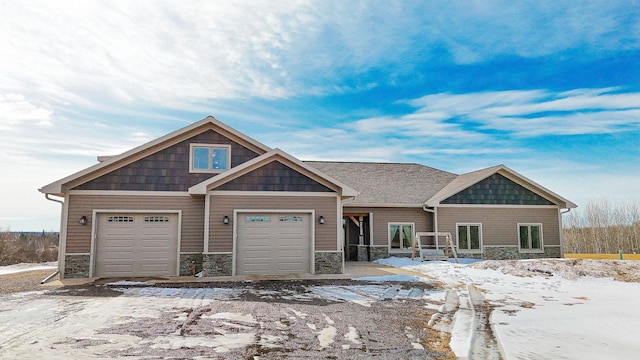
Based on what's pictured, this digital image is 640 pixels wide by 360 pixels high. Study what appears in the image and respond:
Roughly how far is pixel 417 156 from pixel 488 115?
25.8ft

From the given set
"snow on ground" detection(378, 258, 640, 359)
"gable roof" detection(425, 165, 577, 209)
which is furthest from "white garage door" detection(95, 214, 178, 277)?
"gable roof" detection(425, 165, 577, 209)

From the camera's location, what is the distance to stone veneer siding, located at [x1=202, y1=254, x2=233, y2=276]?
41.6 feet

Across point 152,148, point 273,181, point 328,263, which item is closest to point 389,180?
point 328,263

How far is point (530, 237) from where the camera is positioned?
1927 cm

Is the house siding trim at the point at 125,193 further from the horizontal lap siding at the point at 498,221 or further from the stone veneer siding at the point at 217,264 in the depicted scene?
the horizontal lap siding at the point at 498,221

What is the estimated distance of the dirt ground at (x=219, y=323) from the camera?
17.0ft

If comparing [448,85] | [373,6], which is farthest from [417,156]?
[373,6]

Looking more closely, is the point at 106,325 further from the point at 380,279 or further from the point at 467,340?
the point at 380,279

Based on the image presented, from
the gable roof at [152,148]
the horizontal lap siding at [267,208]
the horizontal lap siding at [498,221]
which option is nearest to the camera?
the gable roof at [152,148]

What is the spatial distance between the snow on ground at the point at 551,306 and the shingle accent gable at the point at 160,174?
337 inches

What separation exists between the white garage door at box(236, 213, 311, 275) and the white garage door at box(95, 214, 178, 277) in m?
→ 2.22

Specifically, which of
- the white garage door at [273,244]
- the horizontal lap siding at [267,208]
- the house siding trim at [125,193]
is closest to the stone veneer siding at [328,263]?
the horizontal lap siding at [267,208]

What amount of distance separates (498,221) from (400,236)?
450cm

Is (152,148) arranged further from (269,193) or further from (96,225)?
(269,193)
